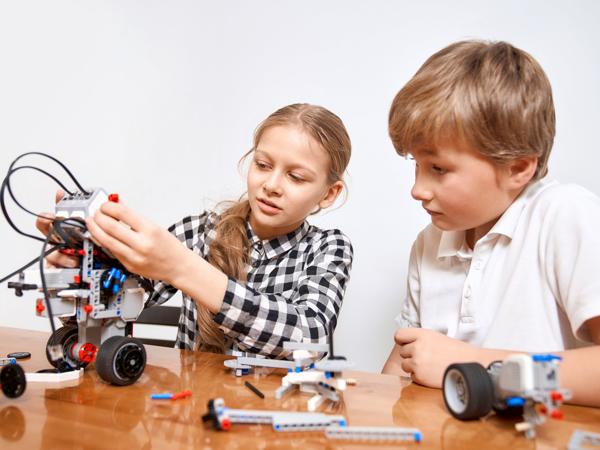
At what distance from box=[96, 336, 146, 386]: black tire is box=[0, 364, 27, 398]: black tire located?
97mm

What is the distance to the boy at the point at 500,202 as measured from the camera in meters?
0.83

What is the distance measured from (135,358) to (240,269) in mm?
474

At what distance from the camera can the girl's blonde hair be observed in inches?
46.8

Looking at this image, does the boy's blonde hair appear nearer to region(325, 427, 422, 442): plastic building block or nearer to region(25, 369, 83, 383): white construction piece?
region(325, 427, 422, 442): plastic building block

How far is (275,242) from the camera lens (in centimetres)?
126

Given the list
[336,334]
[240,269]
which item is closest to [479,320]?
[240,269]

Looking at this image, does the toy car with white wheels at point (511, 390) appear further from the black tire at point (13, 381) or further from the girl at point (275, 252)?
the black tire at point (13, 381)

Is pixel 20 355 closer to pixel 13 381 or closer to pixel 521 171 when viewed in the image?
pixel 13 381

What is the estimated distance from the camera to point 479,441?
0.56m

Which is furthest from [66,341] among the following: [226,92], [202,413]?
[226,92]

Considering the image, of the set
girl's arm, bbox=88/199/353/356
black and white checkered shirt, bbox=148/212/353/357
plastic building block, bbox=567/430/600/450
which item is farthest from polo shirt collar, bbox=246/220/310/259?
plastic building block, bbox=567/430/600/450

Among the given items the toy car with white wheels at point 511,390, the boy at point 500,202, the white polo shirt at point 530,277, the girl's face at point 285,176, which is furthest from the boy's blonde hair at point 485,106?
the toy car with white wheels at point 511,390

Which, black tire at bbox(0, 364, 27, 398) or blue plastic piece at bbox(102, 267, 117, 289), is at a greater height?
blue plastic piece at bbox(102, 267, 117, 289)

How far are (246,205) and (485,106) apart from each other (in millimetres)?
642
